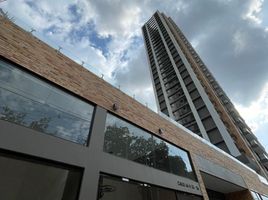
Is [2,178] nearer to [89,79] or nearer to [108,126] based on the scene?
[108,126]

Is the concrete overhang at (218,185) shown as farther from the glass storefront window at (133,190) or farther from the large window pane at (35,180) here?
the large window pane at (35,180)

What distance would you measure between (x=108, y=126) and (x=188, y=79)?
39367 millimetres

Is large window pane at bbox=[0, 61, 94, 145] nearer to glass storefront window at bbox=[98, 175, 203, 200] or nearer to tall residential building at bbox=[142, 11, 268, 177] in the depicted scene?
glass storefront window at bbox=[98, 175, 203, 200]

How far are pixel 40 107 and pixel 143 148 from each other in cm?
431

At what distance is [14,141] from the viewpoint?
4.07 meters

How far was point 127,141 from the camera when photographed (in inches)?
279

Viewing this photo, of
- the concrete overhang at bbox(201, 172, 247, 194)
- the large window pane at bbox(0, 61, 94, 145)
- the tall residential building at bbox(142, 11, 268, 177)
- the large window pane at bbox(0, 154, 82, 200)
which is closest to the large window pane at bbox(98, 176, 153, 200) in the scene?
the large window pane at bbox(0, 154, 82, 200)

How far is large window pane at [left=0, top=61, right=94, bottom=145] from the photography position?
179 inches

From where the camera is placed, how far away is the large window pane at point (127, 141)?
21.0 ft

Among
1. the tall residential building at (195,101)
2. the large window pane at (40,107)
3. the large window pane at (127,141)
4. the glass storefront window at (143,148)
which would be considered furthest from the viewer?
the tall residential building at (195,101)

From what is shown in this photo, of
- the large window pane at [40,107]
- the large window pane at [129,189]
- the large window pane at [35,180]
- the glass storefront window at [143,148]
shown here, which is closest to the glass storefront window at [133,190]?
the large window pane at [129,189]

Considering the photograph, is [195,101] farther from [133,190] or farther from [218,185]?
[133,190]

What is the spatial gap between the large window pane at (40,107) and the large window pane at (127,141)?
0.92 meters

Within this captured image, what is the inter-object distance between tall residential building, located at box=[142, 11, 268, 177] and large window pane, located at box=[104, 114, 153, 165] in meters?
25.4
